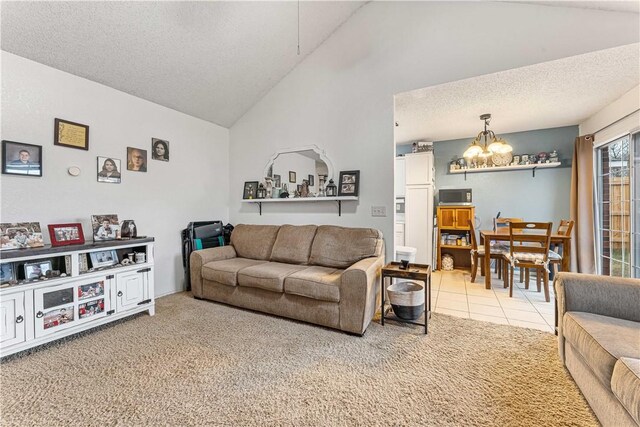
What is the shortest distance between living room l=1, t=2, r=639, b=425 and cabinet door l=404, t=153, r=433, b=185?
74.4 inches

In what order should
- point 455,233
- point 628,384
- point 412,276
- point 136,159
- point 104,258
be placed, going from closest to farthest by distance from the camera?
1. point 628,384
2. point 412,276
3. point 104,258
4. point 136,159
5. point 455,233

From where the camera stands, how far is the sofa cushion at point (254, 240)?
344cm

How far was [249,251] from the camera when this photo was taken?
138 inches

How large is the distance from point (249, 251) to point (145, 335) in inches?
56.3

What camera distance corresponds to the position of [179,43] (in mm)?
2756

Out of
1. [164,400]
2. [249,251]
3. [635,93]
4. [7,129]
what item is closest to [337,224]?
[249,251]

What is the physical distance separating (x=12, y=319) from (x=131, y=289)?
0.80m

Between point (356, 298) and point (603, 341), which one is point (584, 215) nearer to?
point (603, 341)

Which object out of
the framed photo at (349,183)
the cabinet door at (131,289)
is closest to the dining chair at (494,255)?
the framed photo at (349,183)

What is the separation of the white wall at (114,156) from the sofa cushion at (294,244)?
135 cm

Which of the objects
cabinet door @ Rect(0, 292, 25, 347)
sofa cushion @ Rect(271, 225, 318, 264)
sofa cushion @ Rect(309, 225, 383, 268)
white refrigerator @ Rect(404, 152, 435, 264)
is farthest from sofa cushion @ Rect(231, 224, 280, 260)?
white refrigerator @ Rect(404, 152, 435, 264)

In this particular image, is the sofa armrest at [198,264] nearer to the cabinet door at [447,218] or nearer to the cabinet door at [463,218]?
the cabinet door at [447,218]

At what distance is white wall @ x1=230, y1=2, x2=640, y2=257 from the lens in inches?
94.7

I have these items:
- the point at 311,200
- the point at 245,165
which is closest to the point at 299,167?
the point at 311,200
